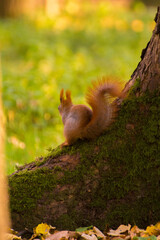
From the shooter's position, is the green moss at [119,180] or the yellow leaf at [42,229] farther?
the green moss at [119,180]

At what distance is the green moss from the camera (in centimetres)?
263

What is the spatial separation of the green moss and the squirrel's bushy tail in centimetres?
8

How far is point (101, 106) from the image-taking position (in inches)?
107

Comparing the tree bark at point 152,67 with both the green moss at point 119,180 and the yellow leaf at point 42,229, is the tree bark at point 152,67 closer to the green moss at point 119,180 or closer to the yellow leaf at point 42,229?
the green moss at point 119,180

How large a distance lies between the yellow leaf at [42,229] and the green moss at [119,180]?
108 mm

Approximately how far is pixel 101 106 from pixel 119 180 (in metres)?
0.46

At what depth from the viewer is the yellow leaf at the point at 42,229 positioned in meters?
2.51

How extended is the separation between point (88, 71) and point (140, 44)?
11.0 ft

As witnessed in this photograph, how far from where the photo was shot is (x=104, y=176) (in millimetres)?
2646

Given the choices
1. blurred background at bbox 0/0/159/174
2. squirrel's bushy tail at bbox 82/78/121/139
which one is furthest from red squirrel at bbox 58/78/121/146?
blurred background at bbox 0/0/159/174

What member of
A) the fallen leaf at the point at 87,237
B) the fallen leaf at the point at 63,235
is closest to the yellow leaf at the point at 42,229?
the fallen leaf at the point at 63,235

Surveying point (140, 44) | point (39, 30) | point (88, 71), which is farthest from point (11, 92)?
point (39, 30)

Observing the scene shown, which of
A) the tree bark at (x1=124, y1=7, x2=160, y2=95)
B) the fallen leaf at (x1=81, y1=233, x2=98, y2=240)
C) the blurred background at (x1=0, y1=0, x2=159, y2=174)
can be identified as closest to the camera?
the fallen leaf at (x1=81, y1=233, x2=98, y2=240)

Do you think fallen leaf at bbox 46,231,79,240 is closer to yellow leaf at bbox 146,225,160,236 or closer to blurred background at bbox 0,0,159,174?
yellow leaf at bbox 146,225,160,236
